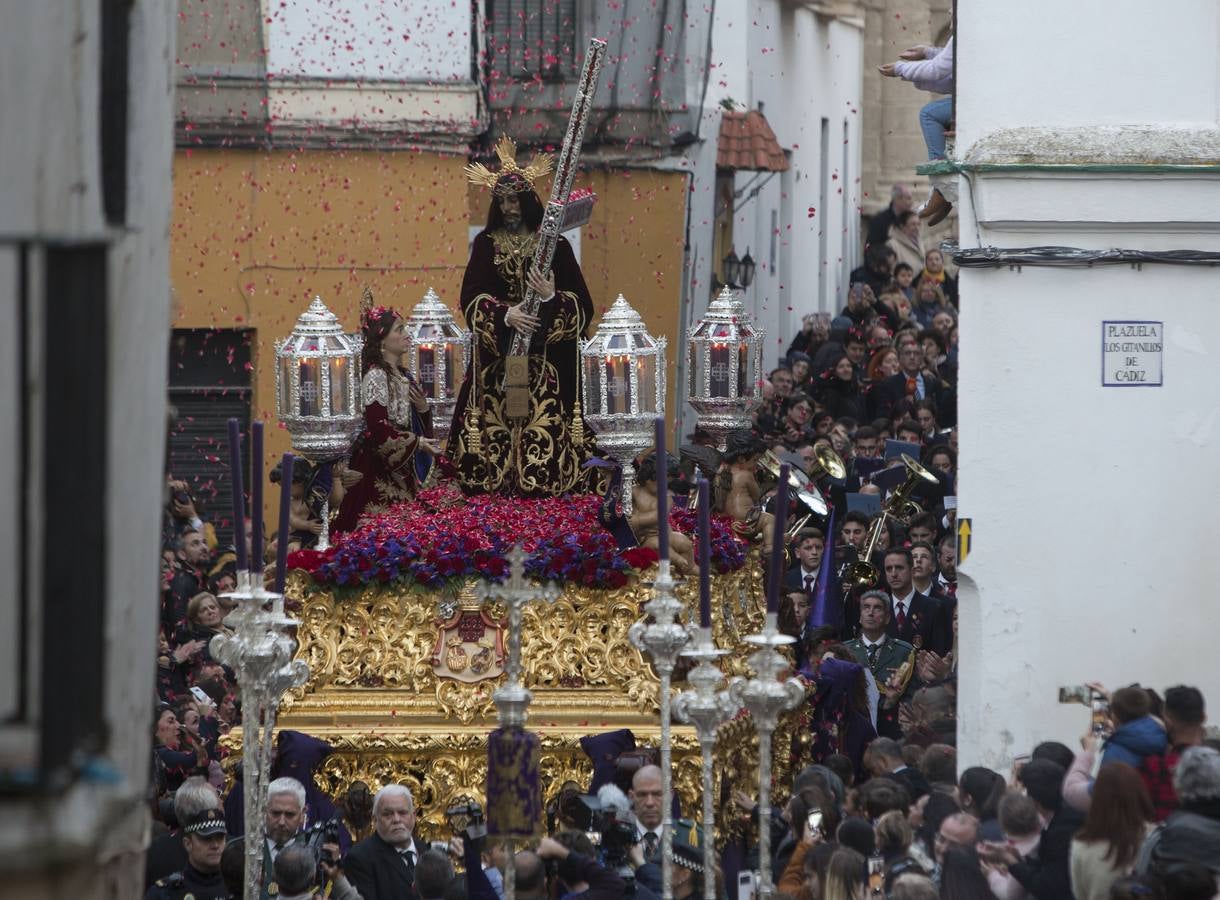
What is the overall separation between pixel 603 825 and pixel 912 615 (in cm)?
333

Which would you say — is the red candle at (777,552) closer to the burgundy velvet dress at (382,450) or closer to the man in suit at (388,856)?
the man in suit at (388,856)

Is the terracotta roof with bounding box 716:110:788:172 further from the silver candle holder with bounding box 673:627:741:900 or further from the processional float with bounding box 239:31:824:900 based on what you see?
the silver candle holder with bounding box 673:627:741:900

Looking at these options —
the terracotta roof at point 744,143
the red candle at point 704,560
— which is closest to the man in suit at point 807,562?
the red candle at point 704,560

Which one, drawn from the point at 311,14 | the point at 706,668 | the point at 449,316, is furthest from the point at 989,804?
the point at 311,14

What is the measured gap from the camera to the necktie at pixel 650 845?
8.38 m

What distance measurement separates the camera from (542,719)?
1069 cm

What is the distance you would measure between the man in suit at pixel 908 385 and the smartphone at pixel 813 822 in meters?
8.74

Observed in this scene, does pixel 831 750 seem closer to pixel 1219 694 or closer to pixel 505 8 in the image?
pixel 1219 694

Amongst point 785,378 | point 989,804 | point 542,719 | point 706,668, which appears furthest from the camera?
point 785,378

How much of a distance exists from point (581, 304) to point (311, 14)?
6.51 meters

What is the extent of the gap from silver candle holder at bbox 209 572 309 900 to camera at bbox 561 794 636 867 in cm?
117

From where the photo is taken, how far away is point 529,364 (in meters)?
12.3

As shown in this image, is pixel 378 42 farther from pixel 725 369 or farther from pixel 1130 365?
pixel 1130 365

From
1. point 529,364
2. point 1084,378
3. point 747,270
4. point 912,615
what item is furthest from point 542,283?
point 747,270
